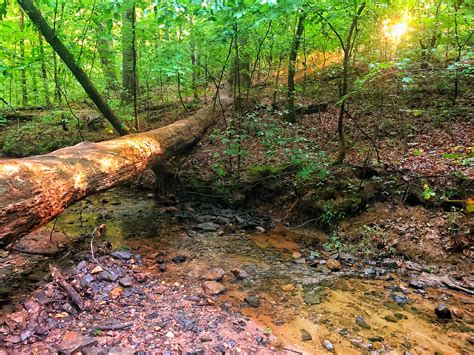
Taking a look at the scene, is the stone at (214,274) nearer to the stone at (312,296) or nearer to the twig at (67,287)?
the stone at (312,296)

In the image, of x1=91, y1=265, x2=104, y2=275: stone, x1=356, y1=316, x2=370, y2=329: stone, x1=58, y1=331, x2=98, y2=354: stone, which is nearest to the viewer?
x1=58, y1=331, x2=98, y2=354: stone

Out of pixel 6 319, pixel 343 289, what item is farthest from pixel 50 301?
pixel 343 289

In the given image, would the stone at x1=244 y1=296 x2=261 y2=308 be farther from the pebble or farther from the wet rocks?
the pebble

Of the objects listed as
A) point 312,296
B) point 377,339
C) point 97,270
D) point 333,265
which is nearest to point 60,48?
point 97,270

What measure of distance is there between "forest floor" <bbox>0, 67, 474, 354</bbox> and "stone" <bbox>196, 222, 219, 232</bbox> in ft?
0.16

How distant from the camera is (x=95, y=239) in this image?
17.6 feet

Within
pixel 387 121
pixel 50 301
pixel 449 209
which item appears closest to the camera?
pixel 50 301

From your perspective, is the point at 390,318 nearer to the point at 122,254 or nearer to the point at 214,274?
the point at 214,274

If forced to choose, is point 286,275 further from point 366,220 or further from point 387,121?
point 387,121

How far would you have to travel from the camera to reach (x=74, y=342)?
283 cm

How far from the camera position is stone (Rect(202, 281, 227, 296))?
4047 millimetres

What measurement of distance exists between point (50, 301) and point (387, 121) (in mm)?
8284

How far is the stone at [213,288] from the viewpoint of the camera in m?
4.05

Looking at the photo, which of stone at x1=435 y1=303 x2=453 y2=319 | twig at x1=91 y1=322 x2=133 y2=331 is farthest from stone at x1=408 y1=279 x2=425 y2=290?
twig at x1=91 y1=322 x2=133 y2=331
